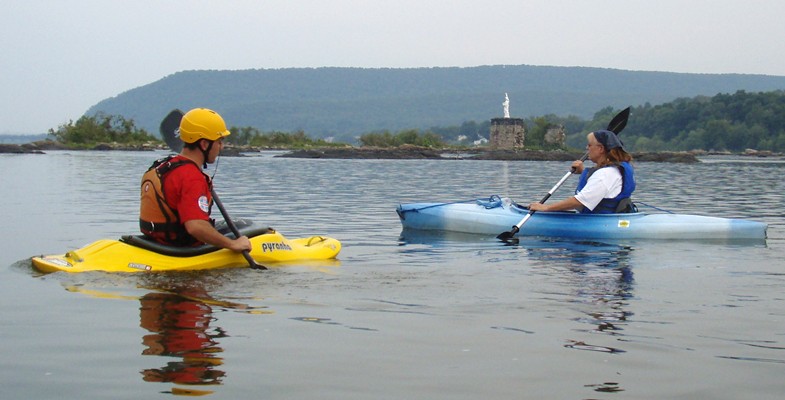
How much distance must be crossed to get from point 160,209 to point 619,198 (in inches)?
258

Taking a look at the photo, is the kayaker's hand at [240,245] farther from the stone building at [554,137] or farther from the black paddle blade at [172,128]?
the stone building at [554,137]

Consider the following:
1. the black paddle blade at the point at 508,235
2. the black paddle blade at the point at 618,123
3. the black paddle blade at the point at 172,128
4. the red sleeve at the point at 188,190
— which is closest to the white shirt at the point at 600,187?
the black paddle blade at the point at 508,235

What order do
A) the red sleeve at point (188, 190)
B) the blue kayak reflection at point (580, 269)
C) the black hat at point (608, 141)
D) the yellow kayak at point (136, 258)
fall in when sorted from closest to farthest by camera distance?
the blue kayak reflection at point (580, 269)
the red sleeve at point (188, 190)
the yellow kayak at point (136, 258)
the black hat at point (608, 141)

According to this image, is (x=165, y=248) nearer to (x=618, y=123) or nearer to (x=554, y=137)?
(x=618, y=123)

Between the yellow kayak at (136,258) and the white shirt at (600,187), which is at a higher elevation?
the white shirt at (600,187)

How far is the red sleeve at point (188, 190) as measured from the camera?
8.17m

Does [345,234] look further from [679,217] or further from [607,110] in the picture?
[607,110]

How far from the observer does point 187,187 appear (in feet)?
26.8

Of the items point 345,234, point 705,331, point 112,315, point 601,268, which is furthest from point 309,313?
point 345,234

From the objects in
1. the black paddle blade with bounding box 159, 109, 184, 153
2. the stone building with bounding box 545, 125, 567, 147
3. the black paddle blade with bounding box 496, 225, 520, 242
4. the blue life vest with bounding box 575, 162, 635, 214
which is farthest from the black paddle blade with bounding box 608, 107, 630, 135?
the stone building with bounding box 545, 125, 567, 147

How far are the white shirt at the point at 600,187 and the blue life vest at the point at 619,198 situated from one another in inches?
2.9

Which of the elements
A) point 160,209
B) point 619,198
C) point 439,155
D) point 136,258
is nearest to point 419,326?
point 160,209

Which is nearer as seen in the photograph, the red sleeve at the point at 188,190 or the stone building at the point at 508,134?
the red sleeve at the point at 188,190

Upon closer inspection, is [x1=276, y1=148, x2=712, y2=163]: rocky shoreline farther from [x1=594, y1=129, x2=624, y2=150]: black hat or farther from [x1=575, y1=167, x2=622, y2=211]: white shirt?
[x1=594, y1=129, x2=624, y2=150]: black hat
